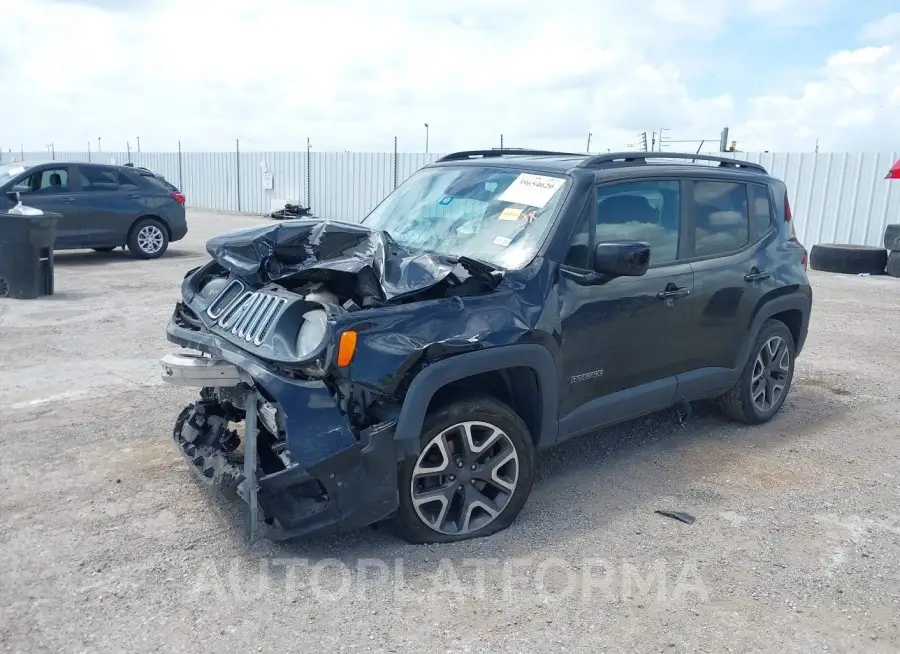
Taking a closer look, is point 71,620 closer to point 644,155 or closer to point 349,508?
point 349,508

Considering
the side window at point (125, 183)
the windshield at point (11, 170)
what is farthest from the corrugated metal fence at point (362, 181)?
the windshield at point (11, 170)

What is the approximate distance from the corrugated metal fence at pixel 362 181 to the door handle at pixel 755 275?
10827 mm

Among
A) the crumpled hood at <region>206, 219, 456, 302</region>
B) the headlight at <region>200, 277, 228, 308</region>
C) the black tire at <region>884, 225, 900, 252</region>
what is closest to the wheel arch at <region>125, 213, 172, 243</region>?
the headlight at <region>200, 277, 228, 308</region>

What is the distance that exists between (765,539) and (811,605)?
60cm

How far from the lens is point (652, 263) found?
4.63 metres

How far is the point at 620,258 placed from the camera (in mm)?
3967

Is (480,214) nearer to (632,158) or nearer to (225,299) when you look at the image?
(632,158)

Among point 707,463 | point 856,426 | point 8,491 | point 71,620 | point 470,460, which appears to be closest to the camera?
point 71,620

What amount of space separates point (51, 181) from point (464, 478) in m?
11.1

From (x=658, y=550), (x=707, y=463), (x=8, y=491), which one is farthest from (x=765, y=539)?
(x=8, y=491)

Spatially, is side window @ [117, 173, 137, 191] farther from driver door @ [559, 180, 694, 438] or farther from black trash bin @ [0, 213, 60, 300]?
driver door @ [559, 180, 694, 438]

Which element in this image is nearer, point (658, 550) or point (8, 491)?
point (658, 550)

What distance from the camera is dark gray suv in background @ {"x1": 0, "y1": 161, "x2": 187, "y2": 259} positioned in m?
12.2

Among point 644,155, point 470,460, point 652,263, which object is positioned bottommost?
point 470,460
